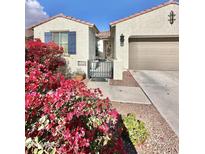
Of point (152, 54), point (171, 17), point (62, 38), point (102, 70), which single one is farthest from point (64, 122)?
point (171, 17)

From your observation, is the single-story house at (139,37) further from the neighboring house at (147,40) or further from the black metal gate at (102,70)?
the black metal gate at (102,70)

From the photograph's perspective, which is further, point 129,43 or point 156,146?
point 129,43

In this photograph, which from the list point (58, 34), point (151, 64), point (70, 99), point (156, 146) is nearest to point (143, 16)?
point (151, 64)

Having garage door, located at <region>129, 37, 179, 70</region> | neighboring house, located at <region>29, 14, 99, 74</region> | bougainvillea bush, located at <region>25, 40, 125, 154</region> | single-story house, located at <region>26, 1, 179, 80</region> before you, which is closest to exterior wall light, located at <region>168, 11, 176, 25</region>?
single-story house, located at <region>26, 1, 179, 80</region>

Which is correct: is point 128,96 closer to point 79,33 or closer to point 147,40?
point 79,33

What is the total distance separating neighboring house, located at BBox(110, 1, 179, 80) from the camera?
13.9 metres

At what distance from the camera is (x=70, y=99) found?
1927 mm

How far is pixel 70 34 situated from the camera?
12648 mm
